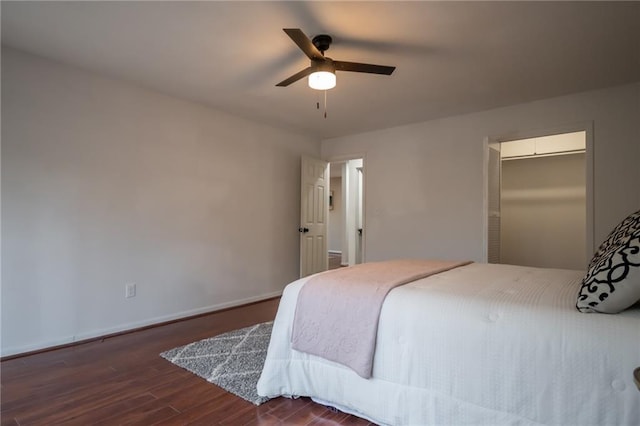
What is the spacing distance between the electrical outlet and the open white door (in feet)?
7.46

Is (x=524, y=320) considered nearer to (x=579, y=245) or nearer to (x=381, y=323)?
(x=381, y=323)

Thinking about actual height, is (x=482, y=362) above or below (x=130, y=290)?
above

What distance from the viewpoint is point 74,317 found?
287 centimetres

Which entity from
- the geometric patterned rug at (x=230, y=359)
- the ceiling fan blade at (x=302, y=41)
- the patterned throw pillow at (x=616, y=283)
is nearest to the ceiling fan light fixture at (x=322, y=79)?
the ceiling fan blade at (x=302, y=41)

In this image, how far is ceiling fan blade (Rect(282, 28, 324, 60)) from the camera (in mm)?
1877

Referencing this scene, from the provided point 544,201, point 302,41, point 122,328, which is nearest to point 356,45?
point 302,41

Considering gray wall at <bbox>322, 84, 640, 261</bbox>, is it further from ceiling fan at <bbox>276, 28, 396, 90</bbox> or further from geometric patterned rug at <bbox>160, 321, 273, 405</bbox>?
geometric patterned rug at <bbox>160, 321, 273, 405</bbox>

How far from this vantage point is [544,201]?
191 inches

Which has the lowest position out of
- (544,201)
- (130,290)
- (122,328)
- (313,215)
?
(122,328)

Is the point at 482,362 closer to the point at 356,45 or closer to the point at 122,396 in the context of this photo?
the point at 122,396

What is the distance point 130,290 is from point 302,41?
2816mm

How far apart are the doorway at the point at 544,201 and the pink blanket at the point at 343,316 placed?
125 inches

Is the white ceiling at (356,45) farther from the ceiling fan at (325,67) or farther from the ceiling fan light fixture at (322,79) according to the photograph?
the ceiling fan light fixture at (322,79)

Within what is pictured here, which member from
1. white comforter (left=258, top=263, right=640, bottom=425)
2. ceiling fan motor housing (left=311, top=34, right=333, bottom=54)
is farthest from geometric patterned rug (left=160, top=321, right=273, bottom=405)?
ceiling fan motor housing (left=311, top=34, right=333, bottom=54)
